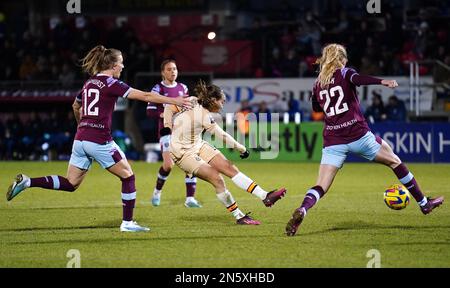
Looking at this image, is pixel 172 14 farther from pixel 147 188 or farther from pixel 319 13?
pixel 147 188

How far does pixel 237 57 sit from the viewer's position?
29.3 metres

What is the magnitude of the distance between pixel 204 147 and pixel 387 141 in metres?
12.6

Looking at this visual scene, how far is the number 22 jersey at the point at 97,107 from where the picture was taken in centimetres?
1062

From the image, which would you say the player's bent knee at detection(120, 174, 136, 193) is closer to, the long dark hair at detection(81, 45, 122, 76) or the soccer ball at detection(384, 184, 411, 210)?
the long dark hair at detection(81, 45, 122, 76)

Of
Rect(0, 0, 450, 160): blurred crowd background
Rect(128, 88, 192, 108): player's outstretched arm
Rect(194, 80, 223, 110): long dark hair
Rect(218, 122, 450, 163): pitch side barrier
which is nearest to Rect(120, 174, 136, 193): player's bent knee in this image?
Rect(128, 88, 192, 108): player's outstretched arm

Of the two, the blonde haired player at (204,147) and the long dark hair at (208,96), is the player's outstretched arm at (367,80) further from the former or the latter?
the long dark hair at (208,96)

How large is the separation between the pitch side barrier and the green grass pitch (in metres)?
5.96

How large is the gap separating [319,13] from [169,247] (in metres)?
22.7

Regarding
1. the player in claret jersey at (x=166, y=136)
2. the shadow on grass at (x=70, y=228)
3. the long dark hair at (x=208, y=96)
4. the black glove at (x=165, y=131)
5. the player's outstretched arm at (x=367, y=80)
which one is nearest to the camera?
the player's outstretched arm at (x=367, y=80)

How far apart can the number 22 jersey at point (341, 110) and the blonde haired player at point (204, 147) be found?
1.32 metres

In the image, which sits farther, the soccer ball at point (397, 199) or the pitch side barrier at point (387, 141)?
the pitch side barrier at point (387, 141)

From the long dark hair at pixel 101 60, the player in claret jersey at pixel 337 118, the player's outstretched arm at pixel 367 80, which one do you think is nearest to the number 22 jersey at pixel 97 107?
the long dark hair at pixel 101 60

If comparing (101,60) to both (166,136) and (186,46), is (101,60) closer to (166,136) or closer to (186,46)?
(166,136)

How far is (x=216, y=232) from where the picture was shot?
422 inches
